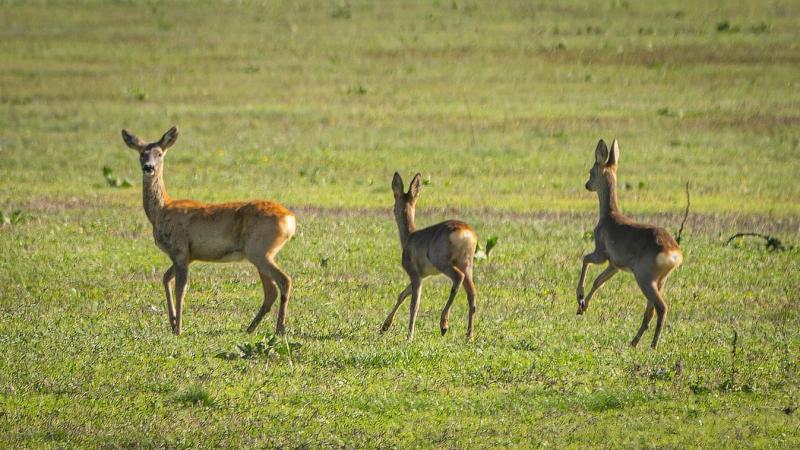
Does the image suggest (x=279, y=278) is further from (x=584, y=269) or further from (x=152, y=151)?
(x=584, y=269)

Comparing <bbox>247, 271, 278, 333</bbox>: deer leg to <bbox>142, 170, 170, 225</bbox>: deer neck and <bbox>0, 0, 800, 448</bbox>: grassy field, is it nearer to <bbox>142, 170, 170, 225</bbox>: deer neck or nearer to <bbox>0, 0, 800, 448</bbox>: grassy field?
<bbox>0, 0, 800, 448</bbox>: grassy field

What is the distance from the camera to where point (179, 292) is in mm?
13273

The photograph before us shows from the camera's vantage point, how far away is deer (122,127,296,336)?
43.2 ft

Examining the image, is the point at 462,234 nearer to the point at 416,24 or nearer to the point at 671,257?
the point at 671,257

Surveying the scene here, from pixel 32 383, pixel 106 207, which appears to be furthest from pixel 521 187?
pixel 32 383

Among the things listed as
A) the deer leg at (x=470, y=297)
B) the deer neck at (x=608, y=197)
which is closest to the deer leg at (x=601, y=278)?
the deer neck at (x=608, y=197)

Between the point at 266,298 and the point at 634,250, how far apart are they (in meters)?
3.43

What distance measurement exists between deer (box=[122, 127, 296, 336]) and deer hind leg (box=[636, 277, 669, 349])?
3.20 m

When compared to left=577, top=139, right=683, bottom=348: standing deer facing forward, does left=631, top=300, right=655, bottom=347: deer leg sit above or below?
below

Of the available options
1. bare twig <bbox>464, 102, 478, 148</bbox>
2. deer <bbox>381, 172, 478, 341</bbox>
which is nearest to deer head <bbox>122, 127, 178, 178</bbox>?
deer <bbox>381, 172, 478, 341</bbox>

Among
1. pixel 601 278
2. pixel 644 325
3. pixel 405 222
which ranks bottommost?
pixel 644 325

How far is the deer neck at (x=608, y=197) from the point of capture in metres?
13.9

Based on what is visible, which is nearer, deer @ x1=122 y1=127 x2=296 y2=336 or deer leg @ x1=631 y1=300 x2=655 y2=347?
deer leg @ x1=631 y1=300 x2=655 y2=347

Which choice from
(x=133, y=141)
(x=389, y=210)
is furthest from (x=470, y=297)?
(x=389, y=210)
